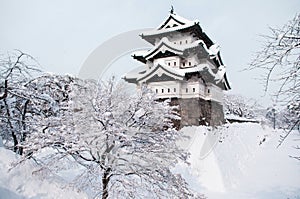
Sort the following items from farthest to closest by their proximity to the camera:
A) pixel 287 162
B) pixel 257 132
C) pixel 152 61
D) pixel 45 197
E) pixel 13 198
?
pixel 152 61
pixel 257 132
pixel 287 162
pixel 45 197
pixel 13 198

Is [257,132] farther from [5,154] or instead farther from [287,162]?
[5,154]

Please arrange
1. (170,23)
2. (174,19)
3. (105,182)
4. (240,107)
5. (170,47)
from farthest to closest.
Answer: (240,107), (170,23), (174,19), (170,47), (105,182)

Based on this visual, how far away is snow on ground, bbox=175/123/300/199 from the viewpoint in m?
9.42

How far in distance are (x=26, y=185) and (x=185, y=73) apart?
12.5 metres

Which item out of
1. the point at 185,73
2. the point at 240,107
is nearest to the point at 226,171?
the point at 185,73

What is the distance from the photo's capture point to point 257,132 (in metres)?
16.8

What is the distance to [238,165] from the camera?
1187cm

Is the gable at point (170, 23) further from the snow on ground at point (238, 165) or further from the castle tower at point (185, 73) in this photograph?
the snow on ground at point (238, 165)

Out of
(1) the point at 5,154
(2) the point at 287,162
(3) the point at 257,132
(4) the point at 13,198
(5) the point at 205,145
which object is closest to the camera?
(4) the point at 13,198

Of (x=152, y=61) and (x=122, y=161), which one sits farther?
(x=152, y=61)

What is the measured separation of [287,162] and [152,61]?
39.4ft

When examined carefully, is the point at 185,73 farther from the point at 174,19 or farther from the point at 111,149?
the point at 111,149

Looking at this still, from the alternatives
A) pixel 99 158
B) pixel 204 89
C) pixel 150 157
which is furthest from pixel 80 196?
pixel 204 89

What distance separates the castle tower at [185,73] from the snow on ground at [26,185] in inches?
A: 362
